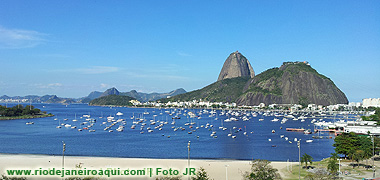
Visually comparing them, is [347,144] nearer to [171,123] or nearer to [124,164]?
[124,164]

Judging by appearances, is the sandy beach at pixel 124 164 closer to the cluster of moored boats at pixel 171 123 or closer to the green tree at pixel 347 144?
the green tree at pixel 347 144

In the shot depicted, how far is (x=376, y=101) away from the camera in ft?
649

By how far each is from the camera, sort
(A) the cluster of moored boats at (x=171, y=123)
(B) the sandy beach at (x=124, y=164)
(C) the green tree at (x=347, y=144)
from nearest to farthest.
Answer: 1. (B) the sandy beach at (x=124, y=164)
2. (C) the green tree at (x=347, y=144)
3. (A) the cluster of moored boats at (x=171, y=123)

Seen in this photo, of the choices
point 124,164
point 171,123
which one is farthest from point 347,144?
point 171,123

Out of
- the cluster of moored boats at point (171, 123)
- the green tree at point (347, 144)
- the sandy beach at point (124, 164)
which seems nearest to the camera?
the sandy beach at point (124, 164)

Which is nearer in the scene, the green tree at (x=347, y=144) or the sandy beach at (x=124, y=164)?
the sandy beach at (x=124, y=164)

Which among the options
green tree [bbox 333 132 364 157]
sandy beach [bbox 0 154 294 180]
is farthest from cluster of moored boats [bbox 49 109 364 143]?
sandy beach [bbox 0 154 294 180]

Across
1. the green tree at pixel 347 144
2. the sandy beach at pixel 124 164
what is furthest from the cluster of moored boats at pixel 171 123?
the sandy beach at pixel 124 164

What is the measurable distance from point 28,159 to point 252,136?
46513 millimetres

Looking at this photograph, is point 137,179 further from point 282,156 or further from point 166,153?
point 282,156

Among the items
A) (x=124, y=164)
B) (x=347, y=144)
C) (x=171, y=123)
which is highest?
(x=347, y=144)

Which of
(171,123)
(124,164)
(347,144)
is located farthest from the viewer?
(171,123)

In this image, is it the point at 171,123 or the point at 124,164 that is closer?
the point at 124,164

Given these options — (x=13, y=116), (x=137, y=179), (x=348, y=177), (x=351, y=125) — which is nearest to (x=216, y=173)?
(x=137, y=179)
